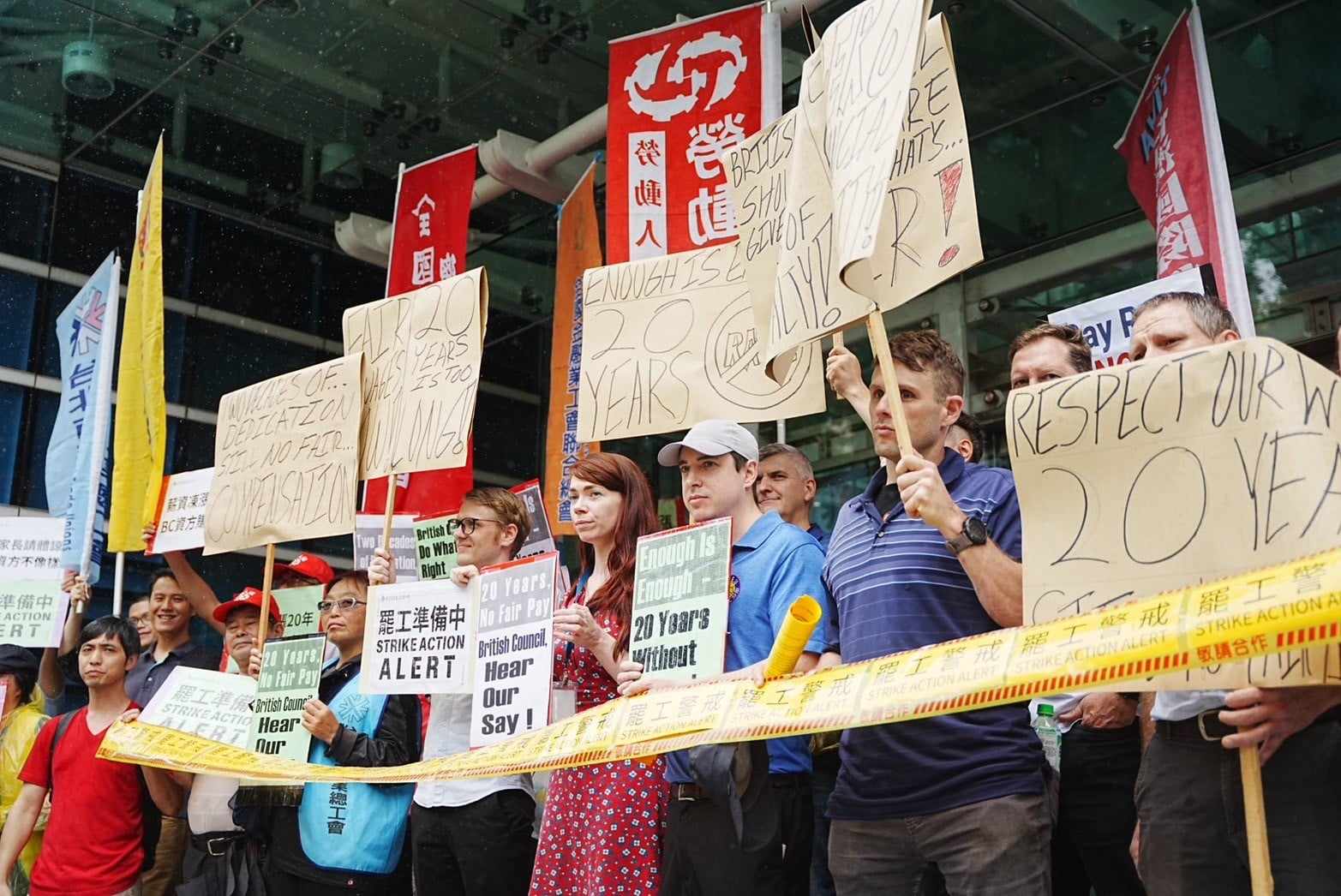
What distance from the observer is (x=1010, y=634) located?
2.26 metres

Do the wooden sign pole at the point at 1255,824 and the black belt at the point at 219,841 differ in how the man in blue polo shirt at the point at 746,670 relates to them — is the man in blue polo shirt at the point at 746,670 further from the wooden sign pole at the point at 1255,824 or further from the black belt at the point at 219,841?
the black belt at the point at 219,841

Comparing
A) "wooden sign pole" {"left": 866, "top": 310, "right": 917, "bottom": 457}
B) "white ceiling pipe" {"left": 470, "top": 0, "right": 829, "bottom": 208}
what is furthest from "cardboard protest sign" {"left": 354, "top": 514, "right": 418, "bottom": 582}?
"wooden sign pole" {"left": 866, "top": 310, "right": 917, "bottom": 457}

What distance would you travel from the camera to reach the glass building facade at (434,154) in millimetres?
8430

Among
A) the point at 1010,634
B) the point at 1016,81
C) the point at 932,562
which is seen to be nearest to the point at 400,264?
the point at 1016,81

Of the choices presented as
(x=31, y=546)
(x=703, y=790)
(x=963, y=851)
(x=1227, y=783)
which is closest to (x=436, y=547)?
(x=703, y=790)

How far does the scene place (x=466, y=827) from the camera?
379 cm

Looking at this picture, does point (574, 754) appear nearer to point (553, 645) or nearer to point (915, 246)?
point (553, 645)

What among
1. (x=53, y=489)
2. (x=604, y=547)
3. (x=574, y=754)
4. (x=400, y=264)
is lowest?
(x=574, y=754)

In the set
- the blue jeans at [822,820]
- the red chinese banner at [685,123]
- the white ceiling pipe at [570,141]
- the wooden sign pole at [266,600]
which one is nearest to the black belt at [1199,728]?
the blue jeans at [822,820]

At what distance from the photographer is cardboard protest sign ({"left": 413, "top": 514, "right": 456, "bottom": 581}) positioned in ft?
13.9

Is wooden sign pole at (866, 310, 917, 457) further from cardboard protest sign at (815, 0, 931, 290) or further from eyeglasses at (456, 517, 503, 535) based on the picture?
eyeglasses at (456, 517, 503, 535)

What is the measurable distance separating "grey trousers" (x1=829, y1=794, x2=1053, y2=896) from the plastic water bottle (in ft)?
2.60

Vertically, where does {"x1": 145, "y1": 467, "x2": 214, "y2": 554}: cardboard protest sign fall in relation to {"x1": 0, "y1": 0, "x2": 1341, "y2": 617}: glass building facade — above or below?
below

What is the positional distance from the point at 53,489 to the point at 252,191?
238 inches
